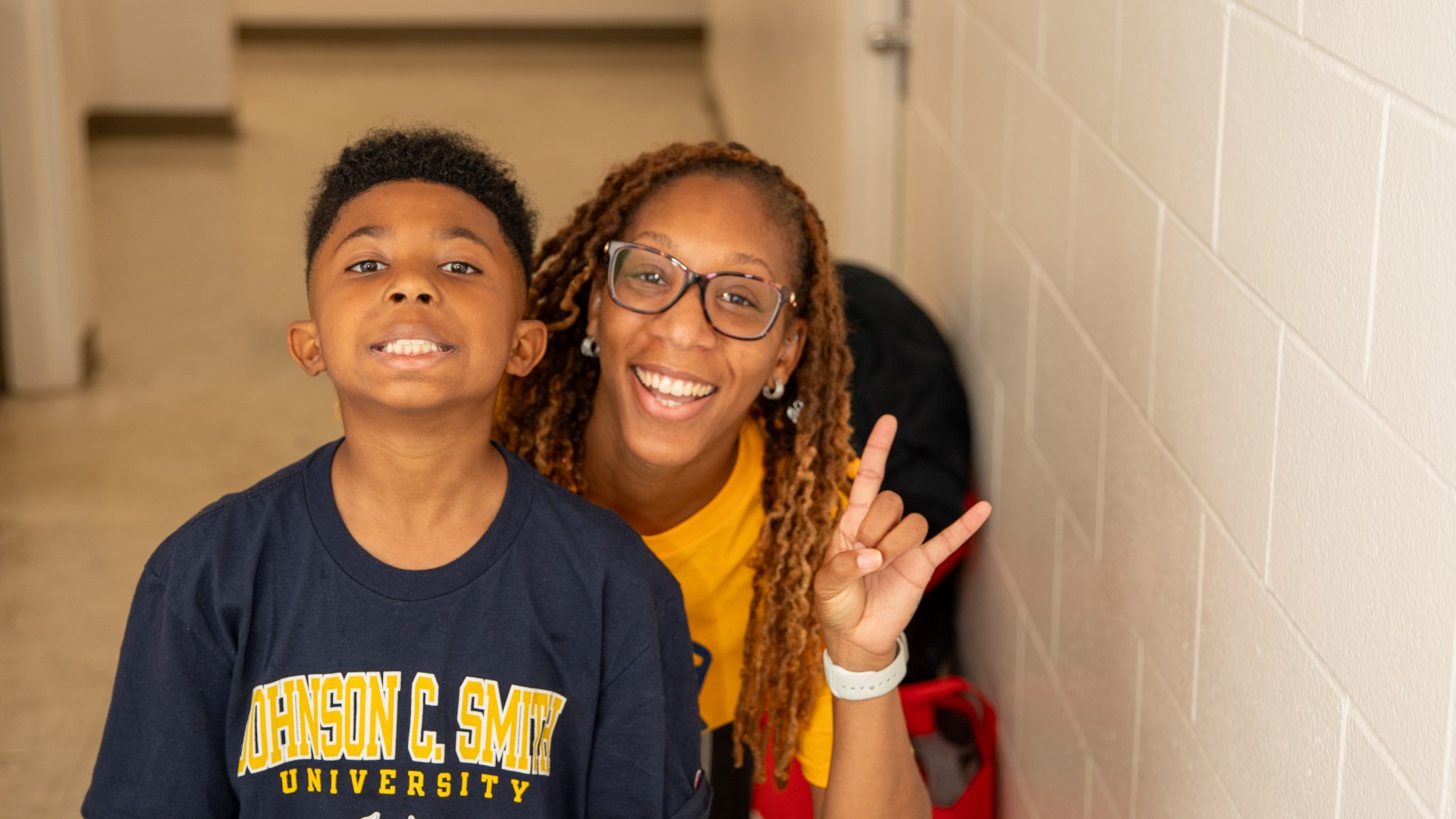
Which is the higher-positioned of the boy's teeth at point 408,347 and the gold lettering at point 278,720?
the boy's teeth at point 408,347

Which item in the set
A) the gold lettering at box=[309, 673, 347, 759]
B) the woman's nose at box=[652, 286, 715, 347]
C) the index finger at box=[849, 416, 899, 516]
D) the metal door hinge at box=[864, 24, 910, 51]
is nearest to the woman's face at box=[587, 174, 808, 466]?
the woman's nose at box=[652, 286, 715, 347]

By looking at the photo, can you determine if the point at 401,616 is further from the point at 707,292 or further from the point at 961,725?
the point at 961,725

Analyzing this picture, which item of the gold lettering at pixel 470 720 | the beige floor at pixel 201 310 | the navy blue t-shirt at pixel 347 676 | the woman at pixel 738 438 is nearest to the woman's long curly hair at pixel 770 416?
the woman at pixel 738 438

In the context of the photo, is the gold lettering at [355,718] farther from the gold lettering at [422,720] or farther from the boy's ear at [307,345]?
the boy's ear at [307,345]

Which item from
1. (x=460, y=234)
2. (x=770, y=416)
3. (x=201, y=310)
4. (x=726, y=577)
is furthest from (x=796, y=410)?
(x=201, y=310)

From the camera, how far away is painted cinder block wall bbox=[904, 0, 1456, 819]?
102 centimetres

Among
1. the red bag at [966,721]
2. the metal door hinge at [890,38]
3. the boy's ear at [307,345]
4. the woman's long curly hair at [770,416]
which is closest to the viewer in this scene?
the boy's ear at [307,345]

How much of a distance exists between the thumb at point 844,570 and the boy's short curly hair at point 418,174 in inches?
16.9

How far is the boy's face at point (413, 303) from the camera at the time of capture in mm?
1374

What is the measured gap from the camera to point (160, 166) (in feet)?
21.8

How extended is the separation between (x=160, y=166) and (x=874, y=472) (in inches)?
230

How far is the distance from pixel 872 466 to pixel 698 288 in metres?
0.29

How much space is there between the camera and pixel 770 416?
188 cm

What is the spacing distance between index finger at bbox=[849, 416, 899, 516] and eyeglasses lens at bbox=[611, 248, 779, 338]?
23 centimetres
